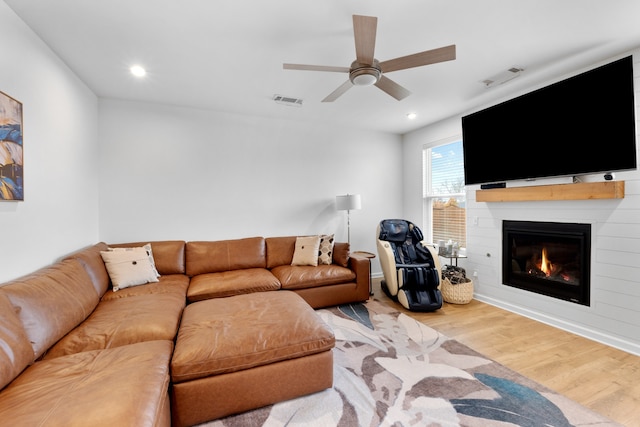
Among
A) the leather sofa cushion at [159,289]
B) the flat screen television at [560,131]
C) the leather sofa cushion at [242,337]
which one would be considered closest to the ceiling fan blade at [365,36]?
the leather sofa cushion at [242,337]

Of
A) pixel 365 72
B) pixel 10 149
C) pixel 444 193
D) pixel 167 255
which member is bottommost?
pixel 167 255

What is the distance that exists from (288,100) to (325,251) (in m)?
2.01

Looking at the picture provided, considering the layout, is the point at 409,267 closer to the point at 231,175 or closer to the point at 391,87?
the point at 391,87

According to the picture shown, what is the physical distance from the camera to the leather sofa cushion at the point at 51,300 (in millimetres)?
1497

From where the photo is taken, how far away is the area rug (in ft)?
5.38

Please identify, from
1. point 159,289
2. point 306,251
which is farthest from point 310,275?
point 159,289

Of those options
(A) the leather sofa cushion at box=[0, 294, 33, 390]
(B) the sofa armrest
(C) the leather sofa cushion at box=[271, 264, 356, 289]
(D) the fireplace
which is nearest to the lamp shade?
(B) the sofa armrest

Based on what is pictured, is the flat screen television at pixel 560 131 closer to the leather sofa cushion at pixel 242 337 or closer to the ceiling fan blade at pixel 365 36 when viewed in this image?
the ceiling fan blade at pixel 365 36

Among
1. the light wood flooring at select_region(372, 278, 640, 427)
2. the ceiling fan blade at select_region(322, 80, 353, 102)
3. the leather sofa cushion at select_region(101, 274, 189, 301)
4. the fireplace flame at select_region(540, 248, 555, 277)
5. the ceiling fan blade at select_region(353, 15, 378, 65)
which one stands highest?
the ceiling fan blade at select_region(353, 15, 378, 65)

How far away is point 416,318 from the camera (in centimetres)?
312

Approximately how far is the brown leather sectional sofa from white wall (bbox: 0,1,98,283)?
8.3 inches

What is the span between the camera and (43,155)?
2203 mm

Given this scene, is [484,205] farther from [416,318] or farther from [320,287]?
[320,287]

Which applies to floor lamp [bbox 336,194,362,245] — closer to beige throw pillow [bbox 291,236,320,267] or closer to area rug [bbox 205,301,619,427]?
beige throw pillow [bbox 291,236,320,267]
